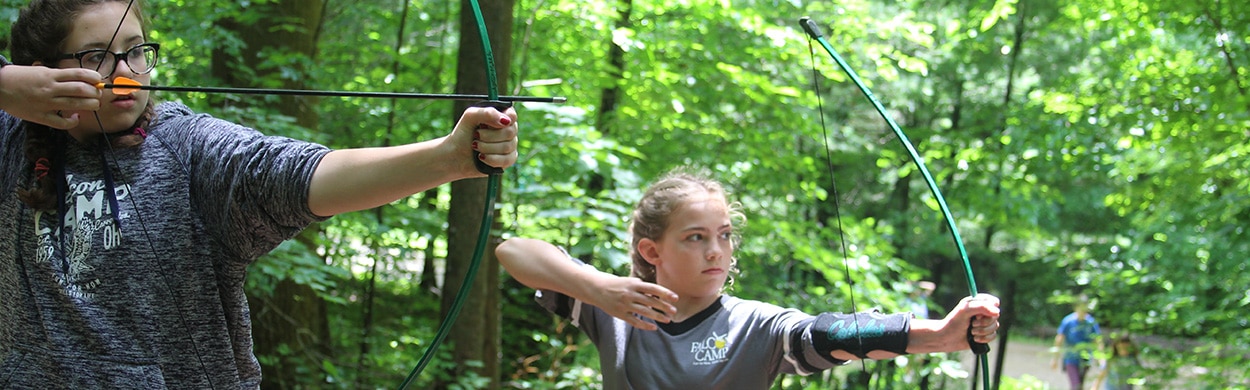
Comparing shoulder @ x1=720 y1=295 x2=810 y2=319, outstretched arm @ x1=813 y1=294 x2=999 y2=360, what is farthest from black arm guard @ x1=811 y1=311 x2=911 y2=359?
shoulder @ x1=720 y1=295 x2=810 y2=319

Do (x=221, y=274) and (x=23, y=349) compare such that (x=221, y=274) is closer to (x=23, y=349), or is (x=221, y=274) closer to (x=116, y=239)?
(x=116, y=239)

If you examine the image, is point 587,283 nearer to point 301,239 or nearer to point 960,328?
point 960,328

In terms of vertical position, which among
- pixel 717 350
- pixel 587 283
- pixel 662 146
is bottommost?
pixel 717 350

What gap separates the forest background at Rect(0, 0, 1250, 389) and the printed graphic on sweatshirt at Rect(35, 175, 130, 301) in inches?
63.8

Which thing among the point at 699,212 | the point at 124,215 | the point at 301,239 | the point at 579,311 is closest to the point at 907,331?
the point at 699,212

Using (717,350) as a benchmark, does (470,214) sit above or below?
above

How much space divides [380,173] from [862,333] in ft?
3.11

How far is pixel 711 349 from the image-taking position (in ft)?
6.32

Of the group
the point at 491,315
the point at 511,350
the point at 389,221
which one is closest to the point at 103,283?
the point at 389,221

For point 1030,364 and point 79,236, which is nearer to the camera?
point 79,236

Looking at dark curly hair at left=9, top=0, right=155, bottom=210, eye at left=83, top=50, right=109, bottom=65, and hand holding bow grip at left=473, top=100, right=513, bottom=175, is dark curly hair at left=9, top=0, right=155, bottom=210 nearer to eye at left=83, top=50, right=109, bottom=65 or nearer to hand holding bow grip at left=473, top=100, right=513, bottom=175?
eye at left=83, top=50, right=109, bottom=65

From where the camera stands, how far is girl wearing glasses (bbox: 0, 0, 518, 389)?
1202 millimetres

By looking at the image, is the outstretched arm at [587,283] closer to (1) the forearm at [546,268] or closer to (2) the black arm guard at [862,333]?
(1) the forearm at [546,268]

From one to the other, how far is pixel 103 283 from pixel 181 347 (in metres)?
0.13
